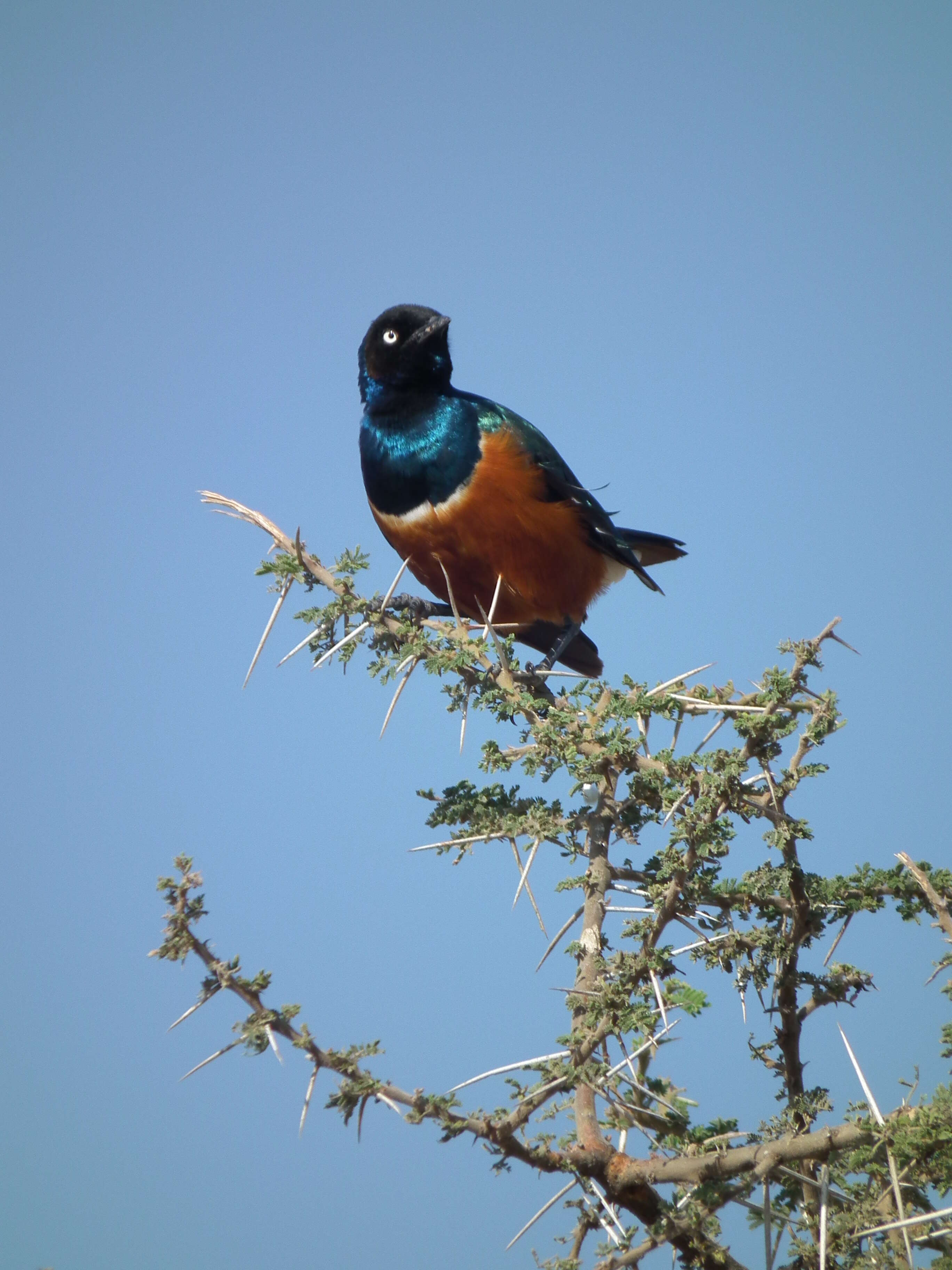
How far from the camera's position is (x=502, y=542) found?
498 cm

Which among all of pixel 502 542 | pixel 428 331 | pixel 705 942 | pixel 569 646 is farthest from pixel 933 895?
pixel 428 331

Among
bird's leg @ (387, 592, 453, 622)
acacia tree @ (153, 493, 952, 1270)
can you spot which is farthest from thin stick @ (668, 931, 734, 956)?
bird's leg @ (387, 592, 453, 622)

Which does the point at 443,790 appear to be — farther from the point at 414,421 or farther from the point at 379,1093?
the point at 414,421

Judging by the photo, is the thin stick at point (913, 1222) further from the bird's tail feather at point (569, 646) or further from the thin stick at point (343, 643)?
the bird's tail feather at point (569, 646)

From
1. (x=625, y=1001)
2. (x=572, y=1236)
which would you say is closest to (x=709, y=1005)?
(x=625, y=1001)

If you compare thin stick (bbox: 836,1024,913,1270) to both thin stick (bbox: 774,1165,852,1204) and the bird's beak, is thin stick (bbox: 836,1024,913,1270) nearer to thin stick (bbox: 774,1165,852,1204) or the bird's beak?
thin stick (bbox: 774,1165,852,1204)

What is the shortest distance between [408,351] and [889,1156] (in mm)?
4264

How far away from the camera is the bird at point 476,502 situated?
503cm

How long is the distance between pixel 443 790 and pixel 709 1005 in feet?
3.52

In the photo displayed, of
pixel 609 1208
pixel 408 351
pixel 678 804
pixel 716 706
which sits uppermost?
pixel 408 351

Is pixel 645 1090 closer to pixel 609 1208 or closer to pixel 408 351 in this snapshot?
pixel 609 1208

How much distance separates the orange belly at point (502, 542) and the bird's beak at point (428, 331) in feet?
2.04

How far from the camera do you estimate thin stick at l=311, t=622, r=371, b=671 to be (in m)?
3.43

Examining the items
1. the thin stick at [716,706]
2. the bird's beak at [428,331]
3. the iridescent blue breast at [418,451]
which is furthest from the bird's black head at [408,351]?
the thin stick at [716,706]
